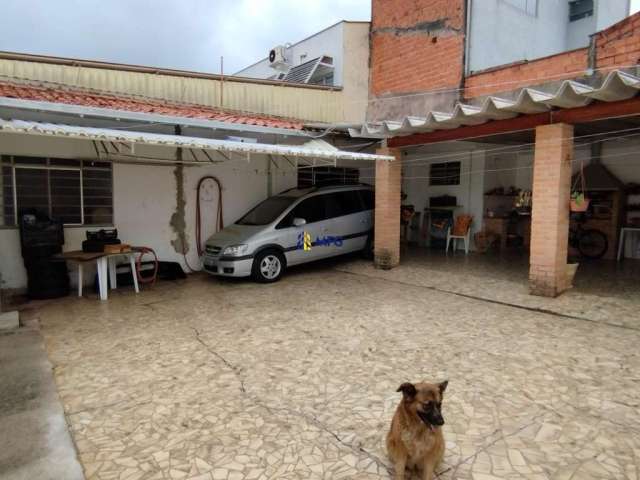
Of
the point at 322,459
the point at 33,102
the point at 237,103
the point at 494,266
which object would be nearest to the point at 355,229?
the point at 494,266

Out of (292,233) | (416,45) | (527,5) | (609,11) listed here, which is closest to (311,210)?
(292,233)

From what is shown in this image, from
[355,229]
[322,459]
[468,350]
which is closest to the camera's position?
[322,459]

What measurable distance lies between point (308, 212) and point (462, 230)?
4477 millimetres

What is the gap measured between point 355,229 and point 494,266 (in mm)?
3033

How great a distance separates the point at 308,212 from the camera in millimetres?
8938

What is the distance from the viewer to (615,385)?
381 cm

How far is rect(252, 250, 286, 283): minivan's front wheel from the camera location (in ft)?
27.1

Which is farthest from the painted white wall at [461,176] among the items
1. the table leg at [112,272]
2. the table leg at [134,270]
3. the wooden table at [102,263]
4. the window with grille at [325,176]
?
the table leg at [112,272]

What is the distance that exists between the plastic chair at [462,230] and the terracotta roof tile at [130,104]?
4.82m

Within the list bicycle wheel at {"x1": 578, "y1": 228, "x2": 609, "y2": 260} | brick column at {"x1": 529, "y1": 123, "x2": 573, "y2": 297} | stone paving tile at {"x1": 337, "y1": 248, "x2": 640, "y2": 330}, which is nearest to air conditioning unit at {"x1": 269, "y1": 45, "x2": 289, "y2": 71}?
stone paving tile at {"x1": 337, "y1": 248, "x2": 640, "y2": 330}

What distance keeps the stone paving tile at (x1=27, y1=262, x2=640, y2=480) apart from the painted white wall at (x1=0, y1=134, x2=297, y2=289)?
6.48 feet

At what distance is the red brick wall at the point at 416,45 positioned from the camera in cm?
924

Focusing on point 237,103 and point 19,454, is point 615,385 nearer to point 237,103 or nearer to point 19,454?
point 19,454

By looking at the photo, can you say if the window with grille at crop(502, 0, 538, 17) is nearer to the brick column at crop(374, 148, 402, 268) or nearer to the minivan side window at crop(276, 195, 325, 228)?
the brick column at crop(374, 148, 402, 268)
